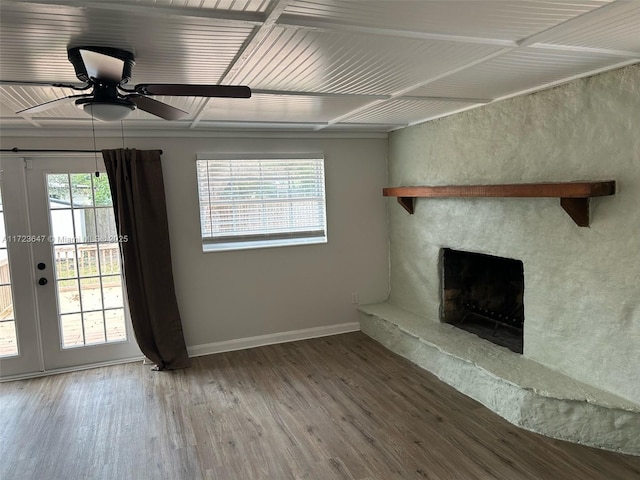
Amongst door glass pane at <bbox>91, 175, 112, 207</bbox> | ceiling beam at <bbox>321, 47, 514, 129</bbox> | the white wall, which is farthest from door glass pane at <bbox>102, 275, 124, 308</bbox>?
ceiling beam at <bbox>321, 47, 514, 129</bbox>

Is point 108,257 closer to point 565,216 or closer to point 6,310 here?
point 6,310

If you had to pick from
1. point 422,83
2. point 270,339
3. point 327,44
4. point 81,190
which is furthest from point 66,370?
point 422,83

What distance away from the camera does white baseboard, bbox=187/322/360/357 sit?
461 cm

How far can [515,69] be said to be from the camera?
2580 mm

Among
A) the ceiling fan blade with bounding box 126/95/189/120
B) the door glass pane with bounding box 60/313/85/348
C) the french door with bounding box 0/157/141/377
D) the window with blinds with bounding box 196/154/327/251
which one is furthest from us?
the window with blinds with bounding box 196/154/327/251

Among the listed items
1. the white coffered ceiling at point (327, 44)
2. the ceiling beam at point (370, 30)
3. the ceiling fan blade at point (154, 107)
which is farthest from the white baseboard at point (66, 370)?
the ceiling beam at point (370, 30)

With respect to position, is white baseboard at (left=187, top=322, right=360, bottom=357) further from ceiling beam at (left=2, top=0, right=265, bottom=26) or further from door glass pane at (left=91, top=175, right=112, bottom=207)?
ceiling beam at (left=2, top=0, right=265, bottom=26)

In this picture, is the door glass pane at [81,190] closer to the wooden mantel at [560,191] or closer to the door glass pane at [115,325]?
the door glass pane at [115,325]

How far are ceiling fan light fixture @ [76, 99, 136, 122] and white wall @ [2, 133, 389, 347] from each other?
2244 millimetres

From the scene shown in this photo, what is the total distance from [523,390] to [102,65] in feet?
9.92

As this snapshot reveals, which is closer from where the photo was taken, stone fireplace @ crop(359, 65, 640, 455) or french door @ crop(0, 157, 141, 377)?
stone fireplace @ crop(359, 65, 640, 455)

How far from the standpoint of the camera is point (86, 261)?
4238mm

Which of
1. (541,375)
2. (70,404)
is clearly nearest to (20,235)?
(70,404)

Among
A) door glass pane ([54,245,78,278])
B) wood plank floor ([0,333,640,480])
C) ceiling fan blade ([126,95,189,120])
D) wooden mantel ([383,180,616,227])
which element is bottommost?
wood plank floor ([0,333,640,480])
